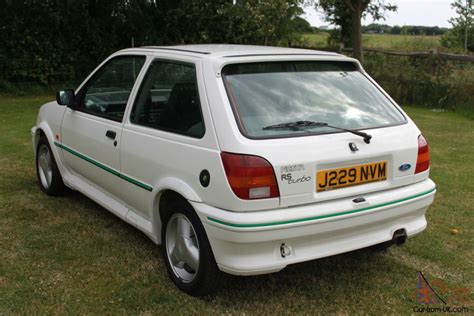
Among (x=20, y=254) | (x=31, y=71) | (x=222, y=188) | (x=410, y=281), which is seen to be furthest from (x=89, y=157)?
(x=31, y=71)

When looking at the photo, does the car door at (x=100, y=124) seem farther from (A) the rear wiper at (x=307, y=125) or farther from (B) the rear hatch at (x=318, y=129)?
(A) the rear wiper at (x=307, y=125)

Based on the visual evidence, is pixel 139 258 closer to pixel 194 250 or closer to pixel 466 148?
pixel 194 250

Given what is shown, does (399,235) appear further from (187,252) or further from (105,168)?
(105,168)

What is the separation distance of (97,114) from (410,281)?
2845 millimetres

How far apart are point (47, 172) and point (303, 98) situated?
10.9 ft

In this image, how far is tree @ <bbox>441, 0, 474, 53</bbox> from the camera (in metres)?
25.7

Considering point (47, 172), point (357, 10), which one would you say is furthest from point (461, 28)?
point (47, 172)

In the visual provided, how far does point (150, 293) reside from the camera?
11.5ft

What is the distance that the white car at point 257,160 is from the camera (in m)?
3.02

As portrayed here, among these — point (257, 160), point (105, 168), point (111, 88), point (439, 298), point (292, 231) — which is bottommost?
point (439, 298)

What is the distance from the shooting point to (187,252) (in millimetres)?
3457

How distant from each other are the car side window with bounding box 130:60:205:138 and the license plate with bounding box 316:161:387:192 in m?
0.79

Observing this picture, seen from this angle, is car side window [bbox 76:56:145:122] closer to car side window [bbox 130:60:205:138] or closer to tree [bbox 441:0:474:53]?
car side window [bbox 130:60:205:138]

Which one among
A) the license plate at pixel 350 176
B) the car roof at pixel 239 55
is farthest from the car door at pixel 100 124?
the license plate at pixel 350 176
